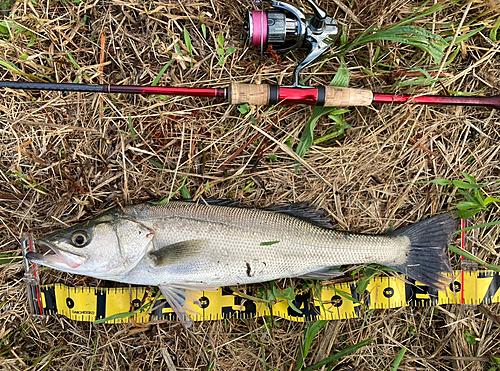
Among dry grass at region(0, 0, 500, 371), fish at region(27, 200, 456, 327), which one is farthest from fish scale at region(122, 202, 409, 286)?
dry grass at region(0, 0, 500, 371)

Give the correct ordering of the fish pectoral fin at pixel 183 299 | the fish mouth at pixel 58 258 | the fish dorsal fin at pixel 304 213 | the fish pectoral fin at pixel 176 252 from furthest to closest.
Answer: the fish dorsal fin at pixel 304 213
the fish pectoral fin at pixel 183 299
the fish pectoral fin at pixel 176 252
the fish mouth at pixel 58 258

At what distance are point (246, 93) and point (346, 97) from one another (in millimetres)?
842

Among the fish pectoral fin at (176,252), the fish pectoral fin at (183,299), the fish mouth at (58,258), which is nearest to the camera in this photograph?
the fish mouth at (58,258)

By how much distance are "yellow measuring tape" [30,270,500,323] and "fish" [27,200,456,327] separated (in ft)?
0.75

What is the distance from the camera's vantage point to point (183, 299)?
2986 mm

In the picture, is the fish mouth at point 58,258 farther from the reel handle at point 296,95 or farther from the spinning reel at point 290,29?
the spinning reel at point 290,29

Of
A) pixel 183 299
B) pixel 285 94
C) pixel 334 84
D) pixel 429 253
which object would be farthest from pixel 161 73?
pixel 429 253

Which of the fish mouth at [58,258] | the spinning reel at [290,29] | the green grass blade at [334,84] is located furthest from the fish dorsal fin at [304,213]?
the fish mouth at [58,258]

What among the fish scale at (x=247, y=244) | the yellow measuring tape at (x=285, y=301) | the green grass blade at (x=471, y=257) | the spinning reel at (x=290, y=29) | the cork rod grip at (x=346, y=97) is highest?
the spinning reel at (x=290, y=29)

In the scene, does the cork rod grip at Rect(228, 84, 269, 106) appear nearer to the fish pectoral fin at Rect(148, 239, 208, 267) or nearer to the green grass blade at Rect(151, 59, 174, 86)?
the green grass blade at Rect(151, 59, 174, 86)

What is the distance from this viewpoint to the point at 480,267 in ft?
10.4

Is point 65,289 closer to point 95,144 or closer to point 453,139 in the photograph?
point 95,144

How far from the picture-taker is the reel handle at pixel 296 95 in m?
2.74

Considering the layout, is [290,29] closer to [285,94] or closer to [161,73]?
[285,94]
